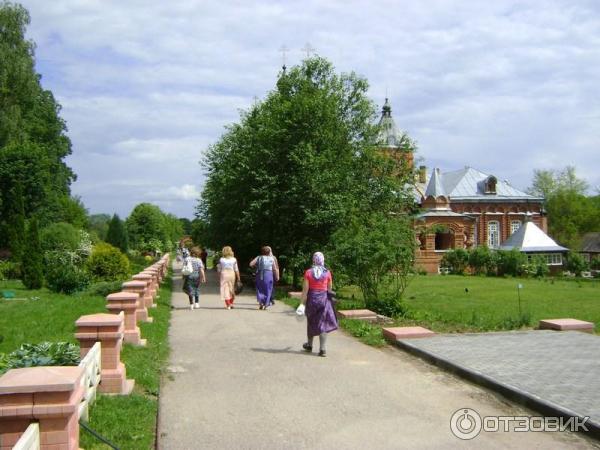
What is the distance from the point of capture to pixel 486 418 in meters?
5.92

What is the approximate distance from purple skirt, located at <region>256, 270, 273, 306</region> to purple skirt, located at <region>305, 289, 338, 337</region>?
6.42 meters

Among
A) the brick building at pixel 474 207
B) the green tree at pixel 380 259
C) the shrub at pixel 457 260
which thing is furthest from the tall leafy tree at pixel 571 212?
the green tree at pixel 380 259

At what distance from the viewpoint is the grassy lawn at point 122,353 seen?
538 cm

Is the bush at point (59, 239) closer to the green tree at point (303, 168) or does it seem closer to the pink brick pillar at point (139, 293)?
the green tree at point (303, 168)

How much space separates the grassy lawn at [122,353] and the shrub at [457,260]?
1236 inches

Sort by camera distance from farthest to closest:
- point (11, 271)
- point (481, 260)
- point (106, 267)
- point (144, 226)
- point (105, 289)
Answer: point (144, 226)
point (481, 260)
point (11, 271)
point (106, 267)
point (105, 289)

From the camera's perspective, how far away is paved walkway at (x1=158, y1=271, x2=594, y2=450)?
5262 mm

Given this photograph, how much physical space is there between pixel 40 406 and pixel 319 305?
5.71 meters

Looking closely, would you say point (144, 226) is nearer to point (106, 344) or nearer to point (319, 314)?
point (319, 314)

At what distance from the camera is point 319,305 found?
30.3 ft

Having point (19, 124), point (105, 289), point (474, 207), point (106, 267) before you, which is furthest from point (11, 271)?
point (474, 207)

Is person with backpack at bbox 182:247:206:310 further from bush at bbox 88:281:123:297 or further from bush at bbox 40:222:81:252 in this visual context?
bush at bbox 40:222:81:252

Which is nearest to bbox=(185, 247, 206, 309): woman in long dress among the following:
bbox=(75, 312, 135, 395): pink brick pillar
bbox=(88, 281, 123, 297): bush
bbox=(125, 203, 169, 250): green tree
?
bbox=(88, 281, 123, 297): bush

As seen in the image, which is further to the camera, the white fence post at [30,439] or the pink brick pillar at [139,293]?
the pink brick pillar at [139,293]
